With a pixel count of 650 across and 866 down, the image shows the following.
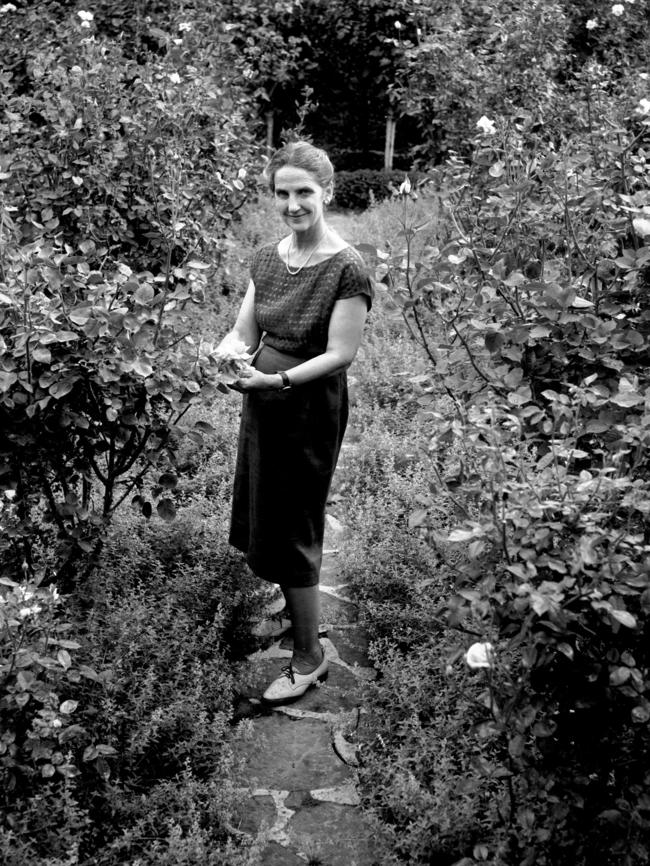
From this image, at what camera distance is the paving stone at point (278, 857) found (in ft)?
8.12

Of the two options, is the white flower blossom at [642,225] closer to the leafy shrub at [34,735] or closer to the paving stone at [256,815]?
the leafy shrub at [34,735]

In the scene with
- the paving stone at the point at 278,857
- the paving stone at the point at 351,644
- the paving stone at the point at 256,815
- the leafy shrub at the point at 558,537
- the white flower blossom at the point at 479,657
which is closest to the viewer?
the white flower blossom at the point at 479,657

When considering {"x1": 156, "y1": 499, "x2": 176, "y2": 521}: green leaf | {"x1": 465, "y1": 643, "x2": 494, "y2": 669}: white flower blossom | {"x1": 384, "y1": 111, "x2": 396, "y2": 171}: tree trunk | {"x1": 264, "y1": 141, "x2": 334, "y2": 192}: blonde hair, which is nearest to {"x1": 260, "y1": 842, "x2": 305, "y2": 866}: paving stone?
{"x1": 156, "y1": 499, "x2": 176, "y2": 521}: green leaf

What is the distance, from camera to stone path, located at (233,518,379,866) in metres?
2.53

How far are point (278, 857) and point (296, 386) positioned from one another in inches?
55.5

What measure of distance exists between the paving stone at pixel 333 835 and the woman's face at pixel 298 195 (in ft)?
6.02

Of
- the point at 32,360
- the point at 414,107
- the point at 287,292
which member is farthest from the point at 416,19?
the point at 32,360

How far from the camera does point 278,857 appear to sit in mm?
2494

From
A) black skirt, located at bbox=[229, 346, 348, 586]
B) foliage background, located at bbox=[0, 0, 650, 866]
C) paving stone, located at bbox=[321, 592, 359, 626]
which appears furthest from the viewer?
paving stone, located at bbox=[321, 592, 359, 626]

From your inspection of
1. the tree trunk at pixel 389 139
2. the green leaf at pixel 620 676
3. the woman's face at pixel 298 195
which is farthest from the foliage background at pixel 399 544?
the tree trunk at pixel 389 139

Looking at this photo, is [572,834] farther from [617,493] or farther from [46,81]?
[46,81]

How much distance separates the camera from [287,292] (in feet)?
9.64

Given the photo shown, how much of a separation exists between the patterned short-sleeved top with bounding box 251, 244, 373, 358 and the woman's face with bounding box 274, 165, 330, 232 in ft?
0.50

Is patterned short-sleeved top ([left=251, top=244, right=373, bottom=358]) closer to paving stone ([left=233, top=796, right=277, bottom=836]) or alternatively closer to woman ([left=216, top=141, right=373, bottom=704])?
woman ([left=216, top=141, right=373, bottom=704])
